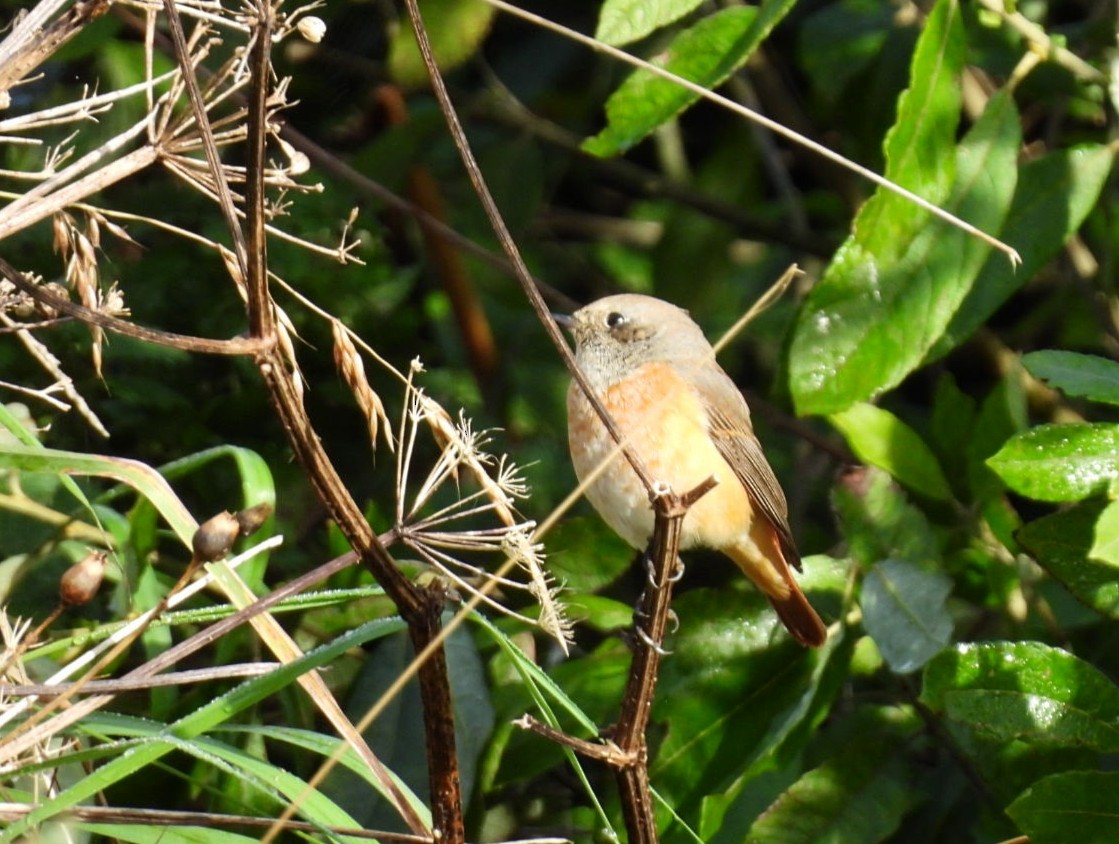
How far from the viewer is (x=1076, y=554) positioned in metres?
2.69

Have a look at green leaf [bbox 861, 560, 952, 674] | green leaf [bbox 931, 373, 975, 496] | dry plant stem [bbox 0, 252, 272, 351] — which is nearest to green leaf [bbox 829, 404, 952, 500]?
green leaf [bbox 931, 373, 975, 496]

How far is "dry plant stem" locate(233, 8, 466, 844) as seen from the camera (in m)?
1.56

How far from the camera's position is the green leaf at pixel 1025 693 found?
2621mm

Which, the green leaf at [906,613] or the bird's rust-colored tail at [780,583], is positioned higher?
the green leaf at [906,613]

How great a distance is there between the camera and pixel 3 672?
80.2 inches

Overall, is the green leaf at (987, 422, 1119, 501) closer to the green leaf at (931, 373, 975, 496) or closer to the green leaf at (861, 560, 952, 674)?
the green leaf at (861, 560, 952, 674)

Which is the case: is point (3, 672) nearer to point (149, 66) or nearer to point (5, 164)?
point (149, 66)

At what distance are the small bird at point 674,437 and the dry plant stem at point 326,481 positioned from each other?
1.51 metres

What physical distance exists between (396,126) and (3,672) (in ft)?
8.53

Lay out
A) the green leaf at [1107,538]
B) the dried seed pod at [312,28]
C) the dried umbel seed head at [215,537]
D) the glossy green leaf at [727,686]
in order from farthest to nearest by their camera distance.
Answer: the glossy green leaf at [727,686], the green leaf at [1107,538], the dried seed pod at [312,28], the dried umbel seed head at [215,537]

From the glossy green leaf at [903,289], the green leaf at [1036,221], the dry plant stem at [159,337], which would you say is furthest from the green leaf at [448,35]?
the dry plant stem at [159,337]

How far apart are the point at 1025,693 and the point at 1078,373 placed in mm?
543

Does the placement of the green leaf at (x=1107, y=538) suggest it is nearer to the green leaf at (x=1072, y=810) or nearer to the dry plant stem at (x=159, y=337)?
the green leaf at (x=1072, y=810)

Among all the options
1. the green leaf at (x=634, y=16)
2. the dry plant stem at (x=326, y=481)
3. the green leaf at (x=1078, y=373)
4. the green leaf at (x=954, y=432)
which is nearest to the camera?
the dry plant stem at (x=326, y=481)
